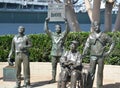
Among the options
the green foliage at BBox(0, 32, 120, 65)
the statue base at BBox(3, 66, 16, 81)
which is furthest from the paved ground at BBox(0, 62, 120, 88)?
the green foliage at BBox(0, 32, 120, 65)

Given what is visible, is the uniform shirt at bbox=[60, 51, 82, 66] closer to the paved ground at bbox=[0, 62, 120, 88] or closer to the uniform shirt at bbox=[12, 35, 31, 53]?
the uniform shirt at bbox=[12, 35, 31, 53]

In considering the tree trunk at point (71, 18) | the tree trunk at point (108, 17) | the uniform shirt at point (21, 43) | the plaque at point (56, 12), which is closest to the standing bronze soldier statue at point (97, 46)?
the uniform shirt at point (21, 43)

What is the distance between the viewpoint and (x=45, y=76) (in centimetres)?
1355

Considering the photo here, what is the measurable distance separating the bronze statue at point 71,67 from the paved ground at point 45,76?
2.23m

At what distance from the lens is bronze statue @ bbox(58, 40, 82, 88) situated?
9.51 m

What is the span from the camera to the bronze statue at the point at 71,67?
9.51 metres

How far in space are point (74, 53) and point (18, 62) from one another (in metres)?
2.23

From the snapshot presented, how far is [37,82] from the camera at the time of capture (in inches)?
493

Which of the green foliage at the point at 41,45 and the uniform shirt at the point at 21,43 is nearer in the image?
the uniform shirt at the point at 21,43

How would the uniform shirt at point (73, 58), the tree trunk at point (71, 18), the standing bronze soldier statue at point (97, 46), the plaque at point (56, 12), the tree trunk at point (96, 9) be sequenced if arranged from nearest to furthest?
1. the uniform shirt at point (73, 58)
2. the standing bronze soldier statue at point (97, 46)
3. the plaque at point (56, 12)
4. the tree trunk at point (96, 9)
5. the tree trunk at point (71, 18)

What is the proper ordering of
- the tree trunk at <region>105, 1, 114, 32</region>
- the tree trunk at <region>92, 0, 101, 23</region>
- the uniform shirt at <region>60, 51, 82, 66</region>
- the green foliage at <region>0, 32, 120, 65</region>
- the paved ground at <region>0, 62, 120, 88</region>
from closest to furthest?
1. the uniform shirt at <region>60, 51, 82, 66</region>
2. the paved ground at <region>0, 62, 120, 88</region>
3. the green foliage at <region>0, 32, 120, 65</region>
4. the tree trunk at <region>92, 0, 101, 23</region>
5. the tree trunk at <region>105, 1, 114, 32</region>

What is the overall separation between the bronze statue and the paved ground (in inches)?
88.0

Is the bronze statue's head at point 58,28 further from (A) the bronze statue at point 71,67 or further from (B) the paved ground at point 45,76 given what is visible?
(A) the bronze statue at point 71,67

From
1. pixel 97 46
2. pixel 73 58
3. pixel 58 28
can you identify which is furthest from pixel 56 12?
pixel 73 58
